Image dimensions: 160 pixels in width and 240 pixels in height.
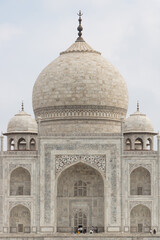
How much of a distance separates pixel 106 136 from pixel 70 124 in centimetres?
225

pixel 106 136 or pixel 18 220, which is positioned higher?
pixel 106 136

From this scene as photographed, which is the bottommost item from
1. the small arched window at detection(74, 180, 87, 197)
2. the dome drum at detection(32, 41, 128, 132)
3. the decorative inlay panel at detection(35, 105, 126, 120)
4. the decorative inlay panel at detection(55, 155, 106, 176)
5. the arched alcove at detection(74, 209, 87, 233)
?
the arched alcove at detection(74, 209, 87, 233)

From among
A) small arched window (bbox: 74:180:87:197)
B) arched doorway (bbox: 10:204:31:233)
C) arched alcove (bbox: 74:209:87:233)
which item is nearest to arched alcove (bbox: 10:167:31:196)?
arched doorway (bbox: 10:204:31:233)

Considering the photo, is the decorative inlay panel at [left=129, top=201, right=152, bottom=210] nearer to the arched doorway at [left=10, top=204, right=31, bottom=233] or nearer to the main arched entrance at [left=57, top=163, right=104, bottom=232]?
the main arched entrance at [left=57, top=163, right=104, bottom=232]

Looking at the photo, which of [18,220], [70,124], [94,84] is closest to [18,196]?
[18,220]

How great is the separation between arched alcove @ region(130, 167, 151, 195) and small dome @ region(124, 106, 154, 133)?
174 cm

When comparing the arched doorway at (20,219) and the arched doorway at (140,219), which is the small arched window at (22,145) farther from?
the arched doorway at (140,219)

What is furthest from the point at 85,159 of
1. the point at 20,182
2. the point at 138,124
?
the point at 20,182

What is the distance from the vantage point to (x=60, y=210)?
31594 mm

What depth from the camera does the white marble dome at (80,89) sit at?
32688 mm

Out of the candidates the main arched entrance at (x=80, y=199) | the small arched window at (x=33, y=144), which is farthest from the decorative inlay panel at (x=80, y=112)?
the main arched entrance at (x=80, y=199)

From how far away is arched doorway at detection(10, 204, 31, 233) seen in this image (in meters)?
31.1

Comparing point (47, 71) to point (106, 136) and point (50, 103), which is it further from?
point (106, 136)

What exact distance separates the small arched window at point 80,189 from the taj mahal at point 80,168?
0.04m
